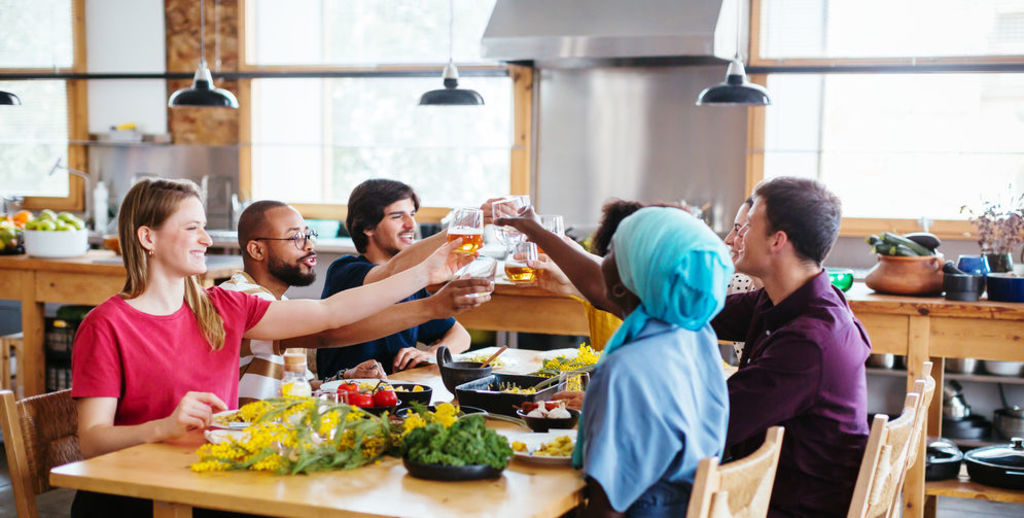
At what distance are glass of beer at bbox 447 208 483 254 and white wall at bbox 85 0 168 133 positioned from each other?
603 centimetres

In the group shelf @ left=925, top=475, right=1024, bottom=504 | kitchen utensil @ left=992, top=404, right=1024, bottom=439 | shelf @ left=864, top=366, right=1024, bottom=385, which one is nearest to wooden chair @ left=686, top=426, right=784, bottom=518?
shelf @ left=925, top=475, right=1024, bottom=504

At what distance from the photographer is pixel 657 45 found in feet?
19.9

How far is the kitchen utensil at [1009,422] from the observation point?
5.28m

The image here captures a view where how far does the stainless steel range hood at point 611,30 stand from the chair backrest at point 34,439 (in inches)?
173

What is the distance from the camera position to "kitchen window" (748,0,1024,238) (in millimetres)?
6145

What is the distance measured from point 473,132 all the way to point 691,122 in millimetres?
1649

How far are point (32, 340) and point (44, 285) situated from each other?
1.02 ft

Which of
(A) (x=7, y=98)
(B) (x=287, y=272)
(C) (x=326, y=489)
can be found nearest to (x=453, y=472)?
(C) (x=326, y=489)

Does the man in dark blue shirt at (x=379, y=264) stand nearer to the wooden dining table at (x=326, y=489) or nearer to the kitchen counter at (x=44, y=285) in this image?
the wooden dining table at (x=326, y=489)

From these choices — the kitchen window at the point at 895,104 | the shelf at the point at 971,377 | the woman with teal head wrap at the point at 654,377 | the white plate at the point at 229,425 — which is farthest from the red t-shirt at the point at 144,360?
the kitchen window at the point at 895,104

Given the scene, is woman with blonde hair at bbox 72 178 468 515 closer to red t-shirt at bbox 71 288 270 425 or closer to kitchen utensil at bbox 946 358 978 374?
red t-shirt at bbox 71 288 270 425

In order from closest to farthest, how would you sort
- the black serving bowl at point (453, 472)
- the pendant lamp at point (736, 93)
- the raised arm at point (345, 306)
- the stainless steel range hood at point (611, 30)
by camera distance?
the black serving bowl at point (453, 472) < the raised arm at point (345, 306) < the pendant lamp at point (736, 93) < the stainless steel range hood at point (611, 30)

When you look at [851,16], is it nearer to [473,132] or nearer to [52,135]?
[473,132]

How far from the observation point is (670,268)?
5.65 ft
